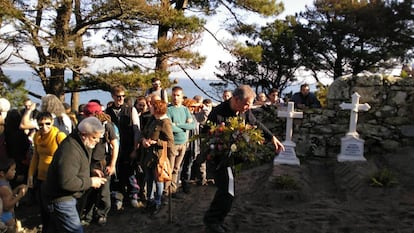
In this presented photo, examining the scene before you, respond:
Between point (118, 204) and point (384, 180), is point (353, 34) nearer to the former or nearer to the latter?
point (384, 180)

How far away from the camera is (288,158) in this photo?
816 cm

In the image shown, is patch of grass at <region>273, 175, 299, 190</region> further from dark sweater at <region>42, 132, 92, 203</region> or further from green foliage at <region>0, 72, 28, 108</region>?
green foliage at <region>0, 72, 28, 108</region>

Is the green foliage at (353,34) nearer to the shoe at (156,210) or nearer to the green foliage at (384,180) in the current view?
the green foliage at (384,180)

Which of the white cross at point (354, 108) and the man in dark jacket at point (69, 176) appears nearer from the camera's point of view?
the man in dark jacket at point (69, 176)


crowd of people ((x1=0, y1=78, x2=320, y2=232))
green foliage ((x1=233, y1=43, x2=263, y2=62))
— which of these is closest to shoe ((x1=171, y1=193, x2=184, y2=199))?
crowd of people ((x1=0, y1=78, x2=320, y2=232))

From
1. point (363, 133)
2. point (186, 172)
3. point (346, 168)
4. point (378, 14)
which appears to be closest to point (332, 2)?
point (378, 14)

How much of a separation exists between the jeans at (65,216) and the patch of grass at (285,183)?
11.3ft

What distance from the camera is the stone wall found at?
853cm

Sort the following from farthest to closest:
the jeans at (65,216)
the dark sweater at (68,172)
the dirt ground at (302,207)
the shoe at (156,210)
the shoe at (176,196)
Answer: the shoe at (176,196), the shoe at (156,210), the dirt ground at (302,207), the jeans at (65,216), the dark sweater at (68,172)

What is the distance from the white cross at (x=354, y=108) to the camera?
810 cm

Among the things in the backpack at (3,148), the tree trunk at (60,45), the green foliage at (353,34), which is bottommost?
the backpack at (3,148)

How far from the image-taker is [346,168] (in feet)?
24.9

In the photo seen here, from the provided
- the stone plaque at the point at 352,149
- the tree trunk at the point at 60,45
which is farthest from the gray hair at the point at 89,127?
the tree trunk at the point at 60,45

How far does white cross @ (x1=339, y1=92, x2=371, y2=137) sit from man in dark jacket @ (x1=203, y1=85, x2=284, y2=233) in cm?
370
